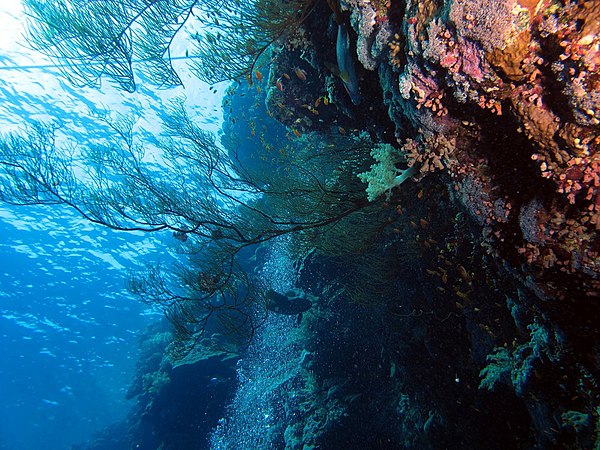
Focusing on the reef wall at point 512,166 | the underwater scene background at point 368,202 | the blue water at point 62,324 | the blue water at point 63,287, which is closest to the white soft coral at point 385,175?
the underwater scene background at point 368,202

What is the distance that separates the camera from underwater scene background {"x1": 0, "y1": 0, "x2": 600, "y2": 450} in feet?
5.00

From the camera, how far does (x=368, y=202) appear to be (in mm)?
4477

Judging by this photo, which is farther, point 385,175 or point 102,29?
point 102,29

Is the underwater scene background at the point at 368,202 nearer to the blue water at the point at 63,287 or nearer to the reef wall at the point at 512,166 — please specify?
the reef wall at the point at 512,166

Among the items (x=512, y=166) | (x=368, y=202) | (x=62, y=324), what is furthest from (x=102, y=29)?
(x=62, y=324)

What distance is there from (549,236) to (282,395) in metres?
9.48

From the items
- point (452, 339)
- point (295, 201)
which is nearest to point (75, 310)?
point (295, 201)

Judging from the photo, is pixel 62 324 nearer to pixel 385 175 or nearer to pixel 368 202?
pixel 368 202

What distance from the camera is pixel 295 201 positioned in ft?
18.9

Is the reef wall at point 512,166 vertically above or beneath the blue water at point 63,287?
beneath

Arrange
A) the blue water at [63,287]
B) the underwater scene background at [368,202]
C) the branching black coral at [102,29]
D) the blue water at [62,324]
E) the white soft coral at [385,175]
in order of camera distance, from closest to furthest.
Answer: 1. the underwater scene background at [368,202]
2. the white soft coral at [385,175]
3. the branching black coral at [102,29]
4. the blue water at [63,287]
5. the blue water at [62,324]

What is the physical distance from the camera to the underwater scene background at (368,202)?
1.52m

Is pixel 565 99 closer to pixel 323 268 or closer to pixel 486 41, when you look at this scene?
pixel 486 41

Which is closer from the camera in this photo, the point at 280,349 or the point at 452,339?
the point at 452,339
